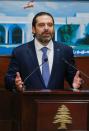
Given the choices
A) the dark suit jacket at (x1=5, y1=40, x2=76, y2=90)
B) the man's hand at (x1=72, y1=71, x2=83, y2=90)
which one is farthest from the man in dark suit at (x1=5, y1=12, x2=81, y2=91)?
the man's hand at (x1=72, y1=71, x2=83, y2=90)

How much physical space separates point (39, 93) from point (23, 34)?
1.80 m

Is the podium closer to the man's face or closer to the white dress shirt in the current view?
the white dress shirt

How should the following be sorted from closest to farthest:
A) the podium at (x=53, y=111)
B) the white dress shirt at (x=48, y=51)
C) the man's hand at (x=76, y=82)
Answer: the podium at (x=53, y=111) → the man's hand at (x=76, y=82) → the white dress shirt at (x=48, y=51)

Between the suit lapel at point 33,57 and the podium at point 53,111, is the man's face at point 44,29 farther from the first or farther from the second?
the podium at point 53,111

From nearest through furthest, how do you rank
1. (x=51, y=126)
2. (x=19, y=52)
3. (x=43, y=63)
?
(x=51, y=126), (x=43, y=63), (x=19, y=52)

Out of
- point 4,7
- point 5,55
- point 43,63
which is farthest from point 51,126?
point 4,7

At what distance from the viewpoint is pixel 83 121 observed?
3.12m

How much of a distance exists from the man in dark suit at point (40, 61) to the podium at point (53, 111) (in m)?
0.55

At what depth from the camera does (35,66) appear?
378 cm

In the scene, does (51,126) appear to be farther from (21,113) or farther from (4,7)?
(4,7)

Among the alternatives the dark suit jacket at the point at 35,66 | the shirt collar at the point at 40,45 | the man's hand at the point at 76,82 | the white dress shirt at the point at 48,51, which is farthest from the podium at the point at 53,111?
the shirt collar at the point at 40,45

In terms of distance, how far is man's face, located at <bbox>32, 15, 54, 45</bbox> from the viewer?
385 centimetres

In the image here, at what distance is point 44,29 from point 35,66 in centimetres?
34

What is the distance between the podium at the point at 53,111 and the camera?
10.1ft
